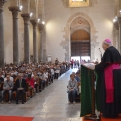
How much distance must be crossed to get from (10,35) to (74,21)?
9173 mm

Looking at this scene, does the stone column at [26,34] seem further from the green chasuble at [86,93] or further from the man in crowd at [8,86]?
the green chasuble at [86,93]

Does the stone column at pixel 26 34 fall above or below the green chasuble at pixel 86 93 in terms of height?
above

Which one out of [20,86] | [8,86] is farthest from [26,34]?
[20,86]

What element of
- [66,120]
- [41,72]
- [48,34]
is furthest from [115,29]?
[66,120]

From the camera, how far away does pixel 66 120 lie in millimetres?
7133

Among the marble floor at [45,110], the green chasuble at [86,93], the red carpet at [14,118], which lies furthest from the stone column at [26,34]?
the green chasuble at [86,93]

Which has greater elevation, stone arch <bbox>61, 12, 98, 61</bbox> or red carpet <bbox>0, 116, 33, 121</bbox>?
stone arch <bbox>61, 12, 98, 61</bbox>

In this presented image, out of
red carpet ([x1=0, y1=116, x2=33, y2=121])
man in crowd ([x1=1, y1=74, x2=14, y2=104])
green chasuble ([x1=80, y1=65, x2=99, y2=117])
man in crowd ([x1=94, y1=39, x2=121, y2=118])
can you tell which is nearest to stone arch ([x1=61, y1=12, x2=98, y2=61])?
man in crowd ([x1=1, y1=74, x2=14, y2=104])

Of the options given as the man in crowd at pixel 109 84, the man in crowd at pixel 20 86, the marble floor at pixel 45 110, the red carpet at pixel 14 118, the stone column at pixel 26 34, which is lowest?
the marble floor at pixel 45 110

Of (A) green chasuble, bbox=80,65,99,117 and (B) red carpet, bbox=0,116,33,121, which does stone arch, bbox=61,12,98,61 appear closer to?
(B) red carpet, bbox=0,116,33,121

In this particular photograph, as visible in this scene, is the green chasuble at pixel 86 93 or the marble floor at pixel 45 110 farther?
the marble floor at pixel 45 110

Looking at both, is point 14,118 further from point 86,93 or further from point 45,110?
point 86,93

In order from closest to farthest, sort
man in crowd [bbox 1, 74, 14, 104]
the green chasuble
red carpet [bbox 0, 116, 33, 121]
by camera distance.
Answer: the green chasuble
red carpet [bbox 0, 116, 33, 121]
man in crowd [bbox 1, 74, 14, 104]

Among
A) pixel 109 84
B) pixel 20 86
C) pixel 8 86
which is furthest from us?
pixel 8 86
